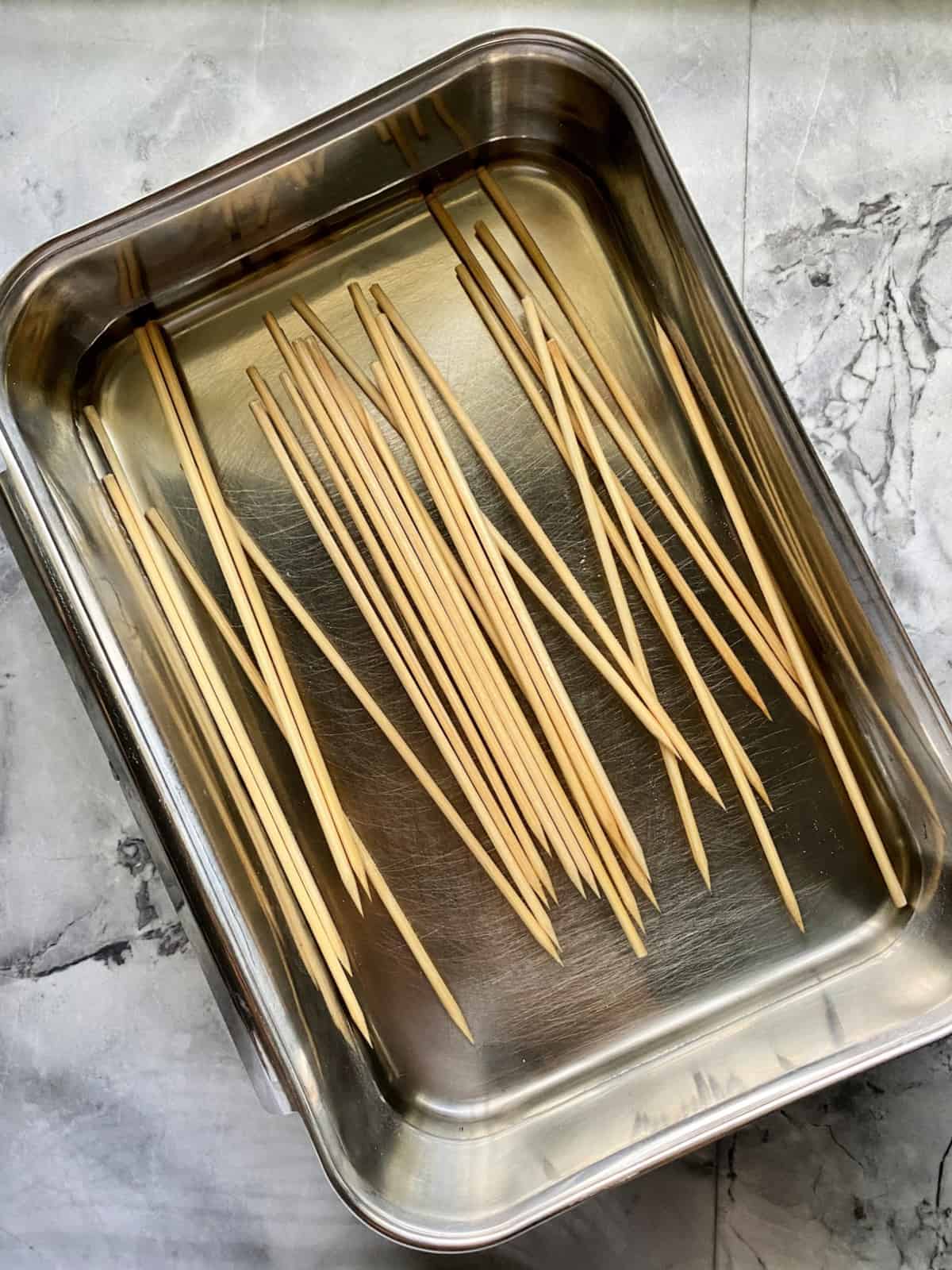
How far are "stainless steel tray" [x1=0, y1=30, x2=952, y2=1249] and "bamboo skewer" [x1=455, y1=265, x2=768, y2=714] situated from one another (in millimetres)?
29

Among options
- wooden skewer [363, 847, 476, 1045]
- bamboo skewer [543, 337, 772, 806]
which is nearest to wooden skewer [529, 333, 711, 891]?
bamboo skewer [543, 337, 772, 806]

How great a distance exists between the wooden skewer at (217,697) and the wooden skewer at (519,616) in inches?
8.8

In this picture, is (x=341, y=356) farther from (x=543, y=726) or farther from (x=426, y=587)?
(x=543, y=726)

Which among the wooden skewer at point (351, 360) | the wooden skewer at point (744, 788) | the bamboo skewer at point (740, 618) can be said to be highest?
the wooden skewer at point (351, 360)

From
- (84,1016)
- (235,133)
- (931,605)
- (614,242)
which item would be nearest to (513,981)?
(84,1016)

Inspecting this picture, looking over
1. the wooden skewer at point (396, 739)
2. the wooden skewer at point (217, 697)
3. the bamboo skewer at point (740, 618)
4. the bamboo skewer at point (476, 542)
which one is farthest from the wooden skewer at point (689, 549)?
the wooden skewer at point (217, 697)

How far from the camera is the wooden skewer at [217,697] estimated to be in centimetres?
77

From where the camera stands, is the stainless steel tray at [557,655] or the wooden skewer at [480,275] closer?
the stainless steel tray at [557,655]

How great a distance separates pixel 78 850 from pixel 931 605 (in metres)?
0.75

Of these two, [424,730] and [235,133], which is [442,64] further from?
[424,730]

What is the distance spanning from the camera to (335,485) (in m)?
0.81

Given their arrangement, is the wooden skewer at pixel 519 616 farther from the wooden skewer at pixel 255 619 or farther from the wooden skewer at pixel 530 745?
the wooden skewer at pixel 255 619

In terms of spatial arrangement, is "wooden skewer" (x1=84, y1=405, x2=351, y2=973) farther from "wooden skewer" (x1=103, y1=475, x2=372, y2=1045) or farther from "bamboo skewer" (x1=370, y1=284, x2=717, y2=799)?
"bamboo skewer" (x1=370, y1=284, x2=717, y2=799)

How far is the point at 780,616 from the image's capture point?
79 cm
